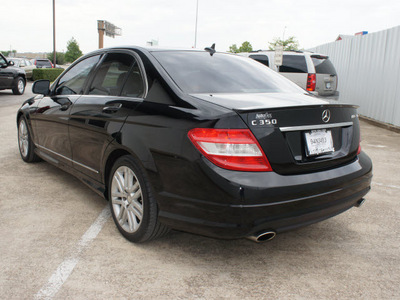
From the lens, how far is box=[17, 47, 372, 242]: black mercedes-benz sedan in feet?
7.67


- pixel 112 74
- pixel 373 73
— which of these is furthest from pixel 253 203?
pixel 373 73

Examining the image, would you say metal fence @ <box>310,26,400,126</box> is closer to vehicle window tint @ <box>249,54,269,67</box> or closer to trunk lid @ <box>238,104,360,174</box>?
vehicle window tint @ <box>249,54,269,67</box>

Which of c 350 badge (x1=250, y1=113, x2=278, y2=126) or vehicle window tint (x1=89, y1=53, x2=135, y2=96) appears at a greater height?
vehicle window tint (x1=89, y1=53, x2=135, y2=96)

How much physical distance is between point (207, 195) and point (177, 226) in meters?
0.38

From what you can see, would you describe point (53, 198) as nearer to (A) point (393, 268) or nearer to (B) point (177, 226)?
(B) point (177, 226)

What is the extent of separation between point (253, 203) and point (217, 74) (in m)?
1.30

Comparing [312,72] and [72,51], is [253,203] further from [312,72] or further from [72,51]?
[72,51]

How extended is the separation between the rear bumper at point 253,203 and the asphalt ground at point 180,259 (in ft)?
1.29

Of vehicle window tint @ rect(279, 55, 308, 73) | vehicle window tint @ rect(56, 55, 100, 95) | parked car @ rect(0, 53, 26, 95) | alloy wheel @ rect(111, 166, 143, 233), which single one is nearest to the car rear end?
alloy wheel @ rect(111, 166, 143, 233)

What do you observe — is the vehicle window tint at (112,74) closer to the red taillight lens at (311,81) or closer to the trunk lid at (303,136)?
the trunk lid at (303,136)

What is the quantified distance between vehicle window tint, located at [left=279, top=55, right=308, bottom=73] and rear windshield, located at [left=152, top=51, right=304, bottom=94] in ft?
25.4

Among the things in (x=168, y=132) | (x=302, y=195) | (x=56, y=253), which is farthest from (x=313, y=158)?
(x=56, y=253)

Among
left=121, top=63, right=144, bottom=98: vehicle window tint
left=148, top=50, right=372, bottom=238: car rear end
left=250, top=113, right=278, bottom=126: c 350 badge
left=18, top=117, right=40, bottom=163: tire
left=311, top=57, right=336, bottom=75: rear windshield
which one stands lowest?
left=18, top=117, right=40, bottom=163: tire

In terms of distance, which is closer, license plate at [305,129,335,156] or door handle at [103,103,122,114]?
license plate at [305,129,335,156]
